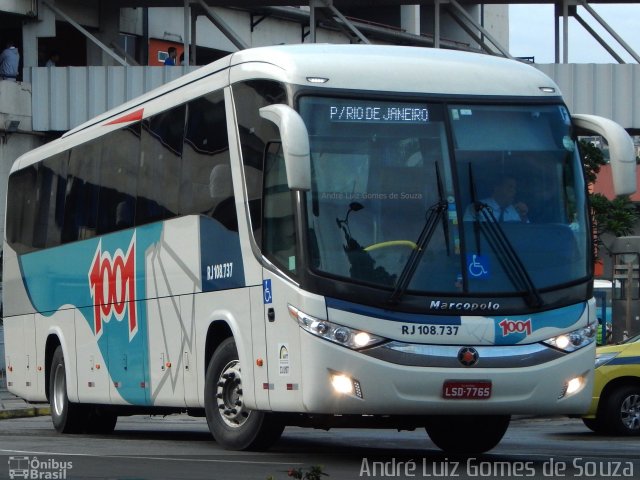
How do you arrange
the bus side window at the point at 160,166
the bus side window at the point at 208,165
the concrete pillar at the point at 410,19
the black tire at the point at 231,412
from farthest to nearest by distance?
the concrete pillar at the point at 410,19 < the bus side window at the point at 160,166 < the bus side window at the point at 208,165 < the black tire at the point at 231,412

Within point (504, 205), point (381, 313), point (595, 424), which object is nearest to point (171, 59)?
point (595, 424)

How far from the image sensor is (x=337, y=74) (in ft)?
41.0

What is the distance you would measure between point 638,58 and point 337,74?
77.2 ft

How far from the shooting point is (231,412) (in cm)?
1334

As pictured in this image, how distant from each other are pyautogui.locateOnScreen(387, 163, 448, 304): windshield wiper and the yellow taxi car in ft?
22.8

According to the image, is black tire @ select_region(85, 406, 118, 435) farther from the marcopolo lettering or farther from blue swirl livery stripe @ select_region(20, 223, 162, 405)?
the marcopolo lettering

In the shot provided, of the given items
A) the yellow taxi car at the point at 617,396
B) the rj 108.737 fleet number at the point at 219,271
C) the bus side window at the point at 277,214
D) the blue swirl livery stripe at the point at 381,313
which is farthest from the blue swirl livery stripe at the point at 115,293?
the yellow taxi car at the point at 617,396

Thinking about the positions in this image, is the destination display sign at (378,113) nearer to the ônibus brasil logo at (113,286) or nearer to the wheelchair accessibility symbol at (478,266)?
the wheelchair accessibility symbol at (478,266)

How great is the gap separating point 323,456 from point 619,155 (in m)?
→ 3.66

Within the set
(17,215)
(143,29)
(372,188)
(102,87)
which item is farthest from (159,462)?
(143,29)

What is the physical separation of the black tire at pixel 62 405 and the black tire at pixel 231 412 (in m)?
5.34

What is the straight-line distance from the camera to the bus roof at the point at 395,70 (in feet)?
41.0

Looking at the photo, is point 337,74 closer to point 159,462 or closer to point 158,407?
point 159,462

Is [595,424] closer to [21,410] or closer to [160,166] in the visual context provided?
[160,166]
